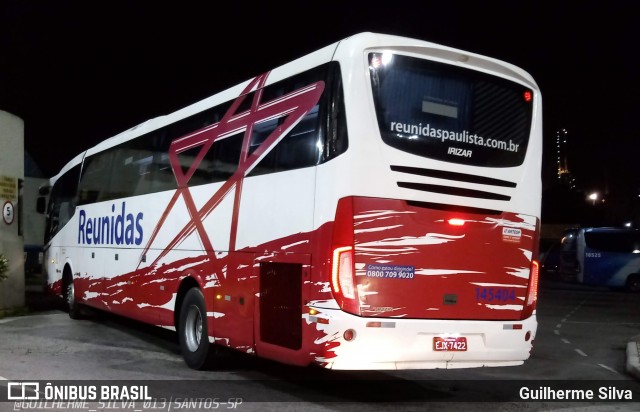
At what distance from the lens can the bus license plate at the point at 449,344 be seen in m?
7.16

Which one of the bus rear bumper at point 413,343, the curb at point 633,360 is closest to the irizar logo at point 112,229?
the bus rear bumper at point 413,343

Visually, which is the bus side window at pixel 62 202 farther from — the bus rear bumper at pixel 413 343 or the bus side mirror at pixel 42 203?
the bus rear bumper at pixel 413 343

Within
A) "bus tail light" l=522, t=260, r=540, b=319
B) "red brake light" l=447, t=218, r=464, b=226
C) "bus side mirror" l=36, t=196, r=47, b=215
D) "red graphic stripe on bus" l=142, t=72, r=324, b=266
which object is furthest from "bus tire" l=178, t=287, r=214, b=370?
"bus side mirror" l=36, t=196, r=47, b=215

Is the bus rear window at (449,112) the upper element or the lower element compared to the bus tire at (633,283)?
upper

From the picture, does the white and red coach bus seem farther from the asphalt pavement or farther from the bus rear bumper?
the asphalt pavement

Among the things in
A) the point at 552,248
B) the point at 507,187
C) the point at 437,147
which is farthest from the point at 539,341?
the point at 552,248

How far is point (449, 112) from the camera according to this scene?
7512 mm

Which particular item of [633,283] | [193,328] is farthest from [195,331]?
[633,283]

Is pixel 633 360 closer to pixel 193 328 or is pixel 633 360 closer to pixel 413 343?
pixel 413 343

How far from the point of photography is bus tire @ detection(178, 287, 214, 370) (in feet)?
29.9

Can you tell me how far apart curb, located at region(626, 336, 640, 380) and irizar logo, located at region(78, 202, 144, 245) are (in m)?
7.59

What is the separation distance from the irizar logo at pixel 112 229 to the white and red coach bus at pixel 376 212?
2.87 metres

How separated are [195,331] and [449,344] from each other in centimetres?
382

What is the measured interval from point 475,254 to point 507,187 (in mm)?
857
